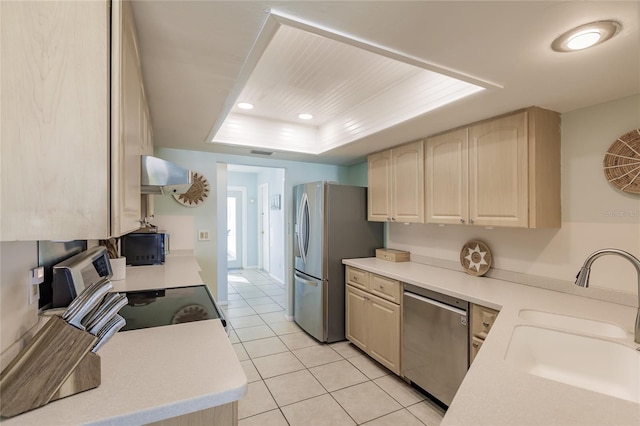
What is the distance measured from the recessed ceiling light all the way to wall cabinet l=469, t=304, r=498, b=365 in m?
1.39

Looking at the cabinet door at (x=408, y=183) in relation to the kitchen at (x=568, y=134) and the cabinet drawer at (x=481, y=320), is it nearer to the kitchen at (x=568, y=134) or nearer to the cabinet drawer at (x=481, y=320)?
the kitchen at (x=568, y=134)

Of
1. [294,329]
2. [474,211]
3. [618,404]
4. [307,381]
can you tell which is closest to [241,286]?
[294,329]

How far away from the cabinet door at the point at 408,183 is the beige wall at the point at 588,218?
730 mm

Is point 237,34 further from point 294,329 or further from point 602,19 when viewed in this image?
point 294,329

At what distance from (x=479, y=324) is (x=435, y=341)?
1.32ft

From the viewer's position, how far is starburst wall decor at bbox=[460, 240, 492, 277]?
245 cm

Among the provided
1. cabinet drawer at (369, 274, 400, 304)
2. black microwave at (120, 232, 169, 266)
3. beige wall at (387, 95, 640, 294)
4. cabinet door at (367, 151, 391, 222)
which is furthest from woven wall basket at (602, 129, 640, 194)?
black microwave at (120, 232, 169, 266)

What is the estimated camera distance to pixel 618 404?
2.73 feet

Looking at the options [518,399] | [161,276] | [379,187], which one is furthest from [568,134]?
[161,276]

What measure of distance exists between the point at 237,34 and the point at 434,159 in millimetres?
1957

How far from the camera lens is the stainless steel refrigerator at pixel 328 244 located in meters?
3.21

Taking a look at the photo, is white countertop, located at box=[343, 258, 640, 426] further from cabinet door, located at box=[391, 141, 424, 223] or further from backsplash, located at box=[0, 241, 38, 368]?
cabinet door, located at box=[391, 141, 424, 223]

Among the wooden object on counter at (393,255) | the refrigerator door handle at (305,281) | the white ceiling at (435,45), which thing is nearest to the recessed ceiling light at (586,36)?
the white ceiling at (435,45)

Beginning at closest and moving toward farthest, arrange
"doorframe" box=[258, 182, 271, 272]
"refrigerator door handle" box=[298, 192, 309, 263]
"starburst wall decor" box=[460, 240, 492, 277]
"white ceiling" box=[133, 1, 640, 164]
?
"white ceiling" box=[133, 1, 640, 164] < "starburst wall decor" box=[460, 240, 492, 277] < "refrigerator door handle" box=[298, 192, 309, 263] < "doorframe" box=[258, 182, 271, 272]
